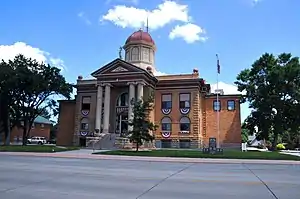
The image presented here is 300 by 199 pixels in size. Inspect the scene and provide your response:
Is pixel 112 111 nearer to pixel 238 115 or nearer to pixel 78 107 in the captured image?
pixel 78 107

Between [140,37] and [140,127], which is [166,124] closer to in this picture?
[140,127]

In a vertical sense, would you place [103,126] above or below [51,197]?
above

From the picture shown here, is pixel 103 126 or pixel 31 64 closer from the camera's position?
pixel 103 126

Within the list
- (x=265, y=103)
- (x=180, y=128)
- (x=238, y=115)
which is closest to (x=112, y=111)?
(x=180, y=128)

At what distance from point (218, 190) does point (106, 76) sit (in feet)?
124

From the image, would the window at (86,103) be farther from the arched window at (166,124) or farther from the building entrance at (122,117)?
the arched window at (166,124)

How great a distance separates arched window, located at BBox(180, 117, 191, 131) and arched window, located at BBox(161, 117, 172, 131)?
166 centimetres

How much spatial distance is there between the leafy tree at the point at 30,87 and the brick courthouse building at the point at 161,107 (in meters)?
3.91

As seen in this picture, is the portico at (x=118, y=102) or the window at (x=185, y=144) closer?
the portico at (x=118, y=102)

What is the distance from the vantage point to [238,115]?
152 feet

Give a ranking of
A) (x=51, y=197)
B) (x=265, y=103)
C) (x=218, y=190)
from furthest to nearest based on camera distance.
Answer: (x=265, y=103) < (x=218, y=190) < (x=51, y=197)

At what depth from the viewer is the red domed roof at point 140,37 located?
176ft

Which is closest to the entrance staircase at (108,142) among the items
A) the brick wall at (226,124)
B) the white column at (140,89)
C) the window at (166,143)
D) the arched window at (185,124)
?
the white column at (140,89)

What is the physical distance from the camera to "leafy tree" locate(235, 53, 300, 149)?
42.9 m
